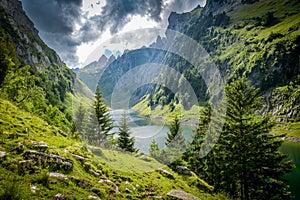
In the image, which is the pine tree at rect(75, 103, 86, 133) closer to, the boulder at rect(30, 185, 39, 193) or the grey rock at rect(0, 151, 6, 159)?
the grey rock at rect(0, 151, 6, 159)

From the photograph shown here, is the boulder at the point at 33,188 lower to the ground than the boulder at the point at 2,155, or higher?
lower

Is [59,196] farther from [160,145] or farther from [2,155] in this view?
[160,145]

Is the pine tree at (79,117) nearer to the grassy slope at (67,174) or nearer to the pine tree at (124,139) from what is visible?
the pine tree at (124,139)

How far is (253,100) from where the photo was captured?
2833cm

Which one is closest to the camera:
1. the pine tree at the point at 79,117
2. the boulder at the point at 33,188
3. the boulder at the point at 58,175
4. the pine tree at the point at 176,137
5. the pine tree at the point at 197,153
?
the boulder at the point at 33,188

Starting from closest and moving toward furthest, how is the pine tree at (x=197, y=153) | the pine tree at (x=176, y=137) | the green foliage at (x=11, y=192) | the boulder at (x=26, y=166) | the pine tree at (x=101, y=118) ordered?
1. the green foliage at (x=11, y=192)
2. the boulder at (x=26, y=166)
3. the pine tree at (x=197, y=153)
4. the pine tree at (x=101, y=118)
5. the pine tree at (x=176, y=137)

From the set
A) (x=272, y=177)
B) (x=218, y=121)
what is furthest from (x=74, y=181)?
(x=218, y=121)

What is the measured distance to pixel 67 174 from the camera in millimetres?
12852

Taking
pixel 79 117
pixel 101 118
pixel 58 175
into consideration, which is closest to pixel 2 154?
pixel 58 175

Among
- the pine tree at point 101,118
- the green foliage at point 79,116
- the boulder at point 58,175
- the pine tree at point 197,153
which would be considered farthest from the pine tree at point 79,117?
the boulder at point 58,175

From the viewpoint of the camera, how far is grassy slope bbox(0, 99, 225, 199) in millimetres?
9769

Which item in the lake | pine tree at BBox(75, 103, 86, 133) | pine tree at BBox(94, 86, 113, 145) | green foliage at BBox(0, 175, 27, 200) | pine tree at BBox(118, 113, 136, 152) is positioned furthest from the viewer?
pine tree at BBox(75, 103, 86, 133)

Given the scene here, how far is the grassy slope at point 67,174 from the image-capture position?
977 cm

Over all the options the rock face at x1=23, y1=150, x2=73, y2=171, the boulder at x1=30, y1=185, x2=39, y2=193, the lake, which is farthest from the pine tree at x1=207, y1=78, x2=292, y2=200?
the boulder at x1=30, y1=185, x2=39, y2=193
